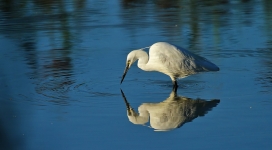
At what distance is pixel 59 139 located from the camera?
17.0 ft

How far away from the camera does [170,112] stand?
5980 millimetres

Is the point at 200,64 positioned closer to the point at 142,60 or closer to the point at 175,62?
the point at 175,62

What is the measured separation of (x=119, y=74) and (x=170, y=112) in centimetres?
182

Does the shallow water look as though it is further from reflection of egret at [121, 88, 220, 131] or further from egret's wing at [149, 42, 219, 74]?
egret's wing at [149, 42, 219, 74]

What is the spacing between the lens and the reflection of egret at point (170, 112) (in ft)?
18.2

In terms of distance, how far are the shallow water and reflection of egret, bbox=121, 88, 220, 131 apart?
6cm

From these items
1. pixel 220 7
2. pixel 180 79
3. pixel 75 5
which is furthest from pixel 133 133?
pixel 75 5

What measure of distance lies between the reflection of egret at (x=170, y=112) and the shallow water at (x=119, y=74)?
0.06m

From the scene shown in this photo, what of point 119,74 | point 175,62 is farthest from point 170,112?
point 119,74

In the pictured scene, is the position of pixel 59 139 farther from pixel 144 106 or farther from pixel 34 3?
pixel 34 3

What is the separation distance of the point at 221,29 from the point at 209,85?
11.1 feet

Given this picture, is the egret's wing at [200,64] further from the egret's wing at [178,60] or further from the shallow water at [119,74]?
the shallow water at [119,74]

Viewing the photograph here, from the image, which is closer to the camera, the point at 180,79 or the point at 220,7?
the point at 180,79

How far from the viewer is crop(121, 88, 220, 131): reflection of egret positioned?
5.55 metres
